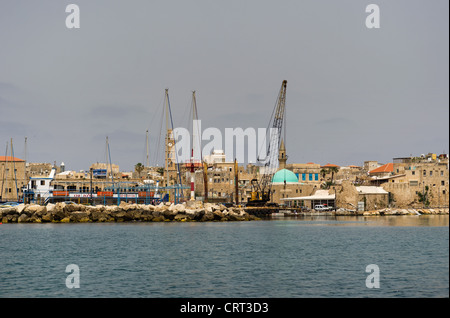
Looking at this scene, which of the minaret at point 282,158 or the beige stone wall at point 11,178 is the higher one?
the minaret at point 282,158

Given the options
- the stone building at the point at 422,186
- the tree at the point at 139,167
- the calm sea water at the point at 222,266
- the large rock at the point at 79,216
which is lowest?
the calm sea water at the point at 222,266

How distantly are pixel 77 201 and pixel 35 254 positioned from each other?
70.2 meters

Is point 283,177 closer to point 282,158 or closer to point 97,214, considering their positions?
point 282,158

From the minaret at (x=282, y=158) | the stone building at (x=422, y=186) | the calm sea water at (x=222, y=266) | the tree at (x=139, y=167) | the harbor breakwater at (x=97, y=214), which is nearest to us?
the calm sea water at (x=222, y=266)

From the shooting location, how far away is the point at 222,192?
151m

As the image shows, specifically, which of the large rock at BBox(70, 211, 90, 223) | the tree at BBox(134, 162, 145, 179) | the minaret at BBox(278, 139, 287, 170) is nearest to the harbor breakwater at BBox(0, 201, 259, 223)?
the large rock at BBox(70, 211, 90, 223)

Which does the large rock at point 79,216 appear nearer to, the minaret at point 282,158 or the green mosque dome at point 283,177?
the green mosque dome at point 283,177

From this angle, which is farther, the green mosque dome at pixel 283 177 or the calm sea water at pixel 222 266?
the green mosque dome at pixel 283 177

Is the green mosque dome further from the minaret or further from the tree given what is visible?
the tree

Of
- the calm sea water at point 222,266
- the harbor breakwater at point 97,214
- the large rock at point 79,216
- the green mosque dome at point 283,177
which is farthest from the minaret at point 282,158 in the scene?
the calm sea water at point 222,266

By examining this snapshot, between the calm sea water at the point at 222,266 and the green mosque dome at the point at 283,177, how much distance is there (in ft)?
294

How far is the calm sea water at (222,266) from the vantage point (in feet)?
90.4

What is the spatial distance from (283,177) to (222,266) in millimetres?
114609
